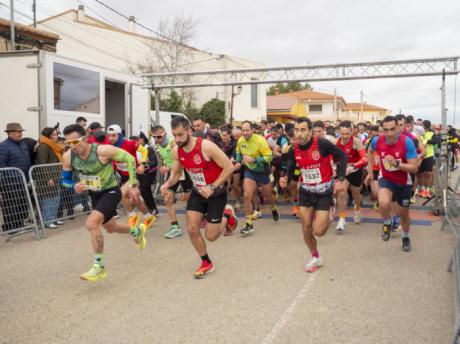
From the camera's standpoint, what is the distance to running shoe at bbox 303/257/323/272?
17.4 feet

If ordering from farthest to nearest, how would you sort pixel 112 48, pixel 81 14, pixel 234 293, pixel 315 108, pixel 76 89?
pixel 315 108
pixel 81 14
pixel 112 48
pixel 76 89
pixel 234 293

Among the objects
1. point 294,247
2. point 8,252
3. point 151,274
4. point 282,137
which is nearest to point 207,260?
point 151,274

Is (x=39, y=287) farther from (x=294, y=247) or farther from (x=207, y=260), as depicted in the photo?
(x=294, y=247)

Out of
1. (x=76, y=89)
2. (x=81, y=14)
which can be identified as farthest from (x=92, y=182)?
(x=81, y=14)

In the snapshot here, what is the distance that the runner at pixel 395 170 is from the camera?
6068 millimetres

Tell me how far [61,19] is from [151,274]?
33.6 m

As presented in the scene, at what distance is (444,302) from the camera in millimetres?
4254

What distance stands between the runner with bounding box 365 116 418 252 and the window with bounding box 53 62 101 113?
262 inches

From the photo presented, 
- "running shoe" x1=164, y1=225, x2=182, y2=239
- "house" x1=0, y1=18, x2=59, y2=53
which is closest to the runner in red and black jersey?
"running shoe" x1=164, y1=225, x2=182, y2=239

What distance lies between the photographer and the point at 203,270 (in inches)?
205

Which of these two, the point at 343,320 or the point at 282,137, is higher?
the point at 282,137

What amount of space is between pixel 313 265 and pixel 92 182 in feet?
9.90

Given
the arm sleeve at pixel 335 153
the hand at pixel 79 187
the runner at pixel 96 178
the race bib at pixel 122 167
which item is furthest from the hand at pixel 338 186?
the race bib at pixel 122 167

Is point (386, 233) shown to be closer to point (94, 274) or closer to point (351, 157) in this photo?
point (351, 157)
